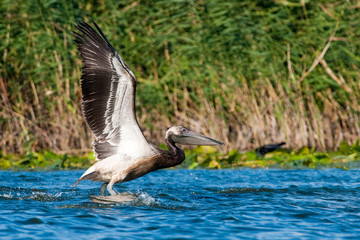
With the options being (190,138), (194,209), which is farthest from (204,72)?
(194,209)

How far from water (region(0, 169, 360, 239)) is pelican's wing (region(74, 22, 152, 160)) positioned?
0.80m

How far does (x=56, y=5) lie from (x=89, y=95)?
4.45 metres

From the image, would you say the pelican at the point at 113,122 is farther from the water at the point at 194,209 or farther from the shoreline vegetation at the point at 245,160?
the shoreline vegetation at the point at 245,160

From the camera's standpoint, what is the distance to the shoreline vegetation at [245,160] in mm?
8828

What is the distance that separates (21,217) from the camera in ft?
17.0

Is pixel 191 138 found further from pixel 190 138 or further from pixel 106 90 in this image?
pixel 106 90

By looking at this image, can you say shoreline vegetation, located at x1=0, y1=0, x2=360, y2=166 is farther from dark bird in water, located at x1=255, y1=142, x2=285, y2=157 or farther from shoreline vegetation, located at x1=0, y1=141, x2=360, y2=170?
dark bird in water, located at x1=255, y1=142, x2=285, y2=157

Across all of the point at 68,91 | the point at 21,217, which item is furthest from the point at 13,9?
the point at 21,217

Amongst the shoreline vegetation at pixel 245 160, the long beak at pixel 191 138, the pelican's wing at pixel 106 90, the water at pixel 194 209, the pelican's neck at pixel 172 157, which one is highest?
the pelican's wing at pixel 106 90

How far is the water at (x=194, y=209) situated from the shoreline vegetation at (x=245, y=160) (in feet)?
2.62

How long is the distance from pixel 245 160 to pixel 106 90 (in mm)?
3601

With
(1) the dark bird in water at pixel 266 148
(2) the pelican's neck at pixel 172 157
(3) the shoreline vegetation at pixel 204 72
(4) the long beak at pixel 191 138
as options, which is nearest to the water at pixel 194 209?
(2) the pelican's neck at pixel 172 157

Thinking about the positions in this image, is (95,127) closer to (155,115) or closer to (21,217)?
(21,217)

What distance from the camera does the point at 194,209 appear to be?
5.57 metres
